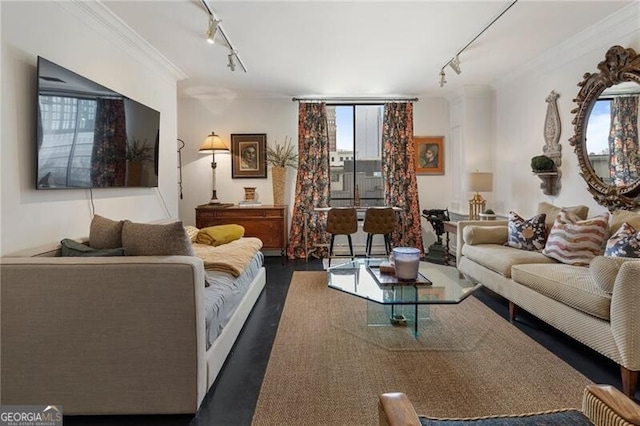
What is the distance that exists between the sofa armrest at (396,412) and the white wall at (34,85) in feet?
7.67

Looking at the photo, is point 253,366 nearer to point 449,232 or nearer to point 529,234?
point 529,234

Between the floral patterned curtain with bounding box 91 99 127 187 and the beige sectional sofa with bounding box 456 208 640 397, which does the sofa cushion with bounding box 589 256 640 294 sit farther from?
the floral patterned curtain with bounding box 91 99 127 187

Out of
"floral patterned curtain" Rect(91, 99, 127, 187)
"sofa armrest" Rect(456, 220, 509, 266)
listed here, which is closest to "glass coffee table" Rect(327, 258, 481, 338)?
"sofa armrest" Rect(456, 220, 509, 266)

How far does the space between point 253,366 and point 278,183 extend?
3830 millimetres

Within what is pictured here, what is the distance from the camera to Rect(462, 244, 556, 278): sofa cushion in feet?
10.7

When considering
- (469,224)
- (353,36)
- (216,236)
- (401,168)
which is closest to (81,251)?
(216,236)

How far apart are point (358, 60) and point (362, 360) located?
3286 mm

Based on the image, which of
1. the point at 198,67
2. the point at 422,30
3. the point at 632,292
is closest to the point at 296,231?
the point at 198,67

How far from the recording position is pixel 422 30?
3477mm

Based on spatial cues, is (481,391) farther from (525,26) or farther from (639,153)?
(525,26)

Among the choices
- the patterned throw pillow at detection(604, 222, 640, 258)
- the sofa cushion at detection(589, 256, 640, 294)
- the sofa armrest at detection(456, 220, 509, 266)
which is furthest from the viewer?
the sofa armrest at detection(456, 220, 509, 266)

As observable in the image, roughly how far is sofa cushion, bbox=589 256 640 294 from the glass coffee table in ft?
2.48

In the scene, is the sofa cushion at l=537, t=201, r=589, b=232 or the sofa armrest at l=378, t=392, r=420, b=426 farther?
the sofa cushion at l=537, t=201, r=589, b=232

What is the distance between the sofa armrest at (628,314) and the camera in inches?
79.2
